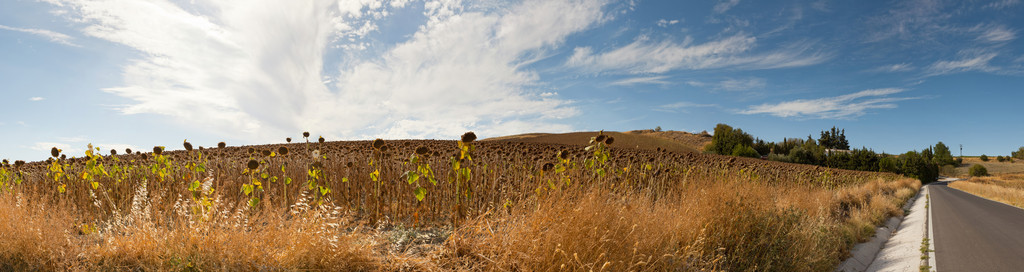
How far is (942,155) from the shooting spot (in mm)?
87000

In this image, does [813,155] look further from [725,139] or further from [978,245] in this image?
[978,245]

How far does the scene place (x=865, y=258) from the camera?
729cm

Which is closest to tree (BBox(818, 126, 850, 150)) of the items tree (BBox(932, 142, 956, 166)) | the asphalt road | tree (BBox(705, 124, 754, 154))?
tree (BBox(932, 142, 956, 166))

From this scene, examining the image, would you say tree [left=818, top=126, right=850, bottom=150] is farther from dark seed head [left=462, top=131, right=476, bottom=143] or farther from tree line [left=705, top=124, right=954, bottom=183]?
dark seed head [left=462, top=131, right=476, bottom=143]

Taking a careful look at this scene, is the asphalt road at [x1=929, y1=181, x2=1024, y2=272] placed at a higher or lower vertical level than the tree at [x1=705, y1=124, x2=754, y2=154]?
lower

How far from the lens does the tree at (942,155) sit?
271 ft

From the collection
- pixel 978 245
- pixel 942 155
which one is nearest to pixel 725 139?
pixel 978 245

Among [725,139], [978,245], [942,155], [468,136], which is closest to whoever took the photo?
[468,136]

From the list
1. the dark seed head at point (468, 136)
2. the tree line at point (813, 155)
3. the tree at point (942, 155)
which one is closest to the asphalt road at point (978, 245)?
the dark seed head at point (468, 136)

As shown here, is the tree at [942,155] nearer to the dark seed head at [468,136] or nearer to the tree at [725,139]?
the tree at [725,139]

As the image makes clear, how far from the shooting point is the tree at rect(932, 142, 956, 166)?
82.7 m

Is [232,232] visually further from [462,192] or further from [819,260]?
[819,260]

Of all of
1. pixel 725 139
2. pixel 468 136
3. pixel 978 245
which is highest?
pixel 725 139

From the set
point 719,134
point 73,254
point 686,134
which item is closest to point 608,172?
point 73,254
